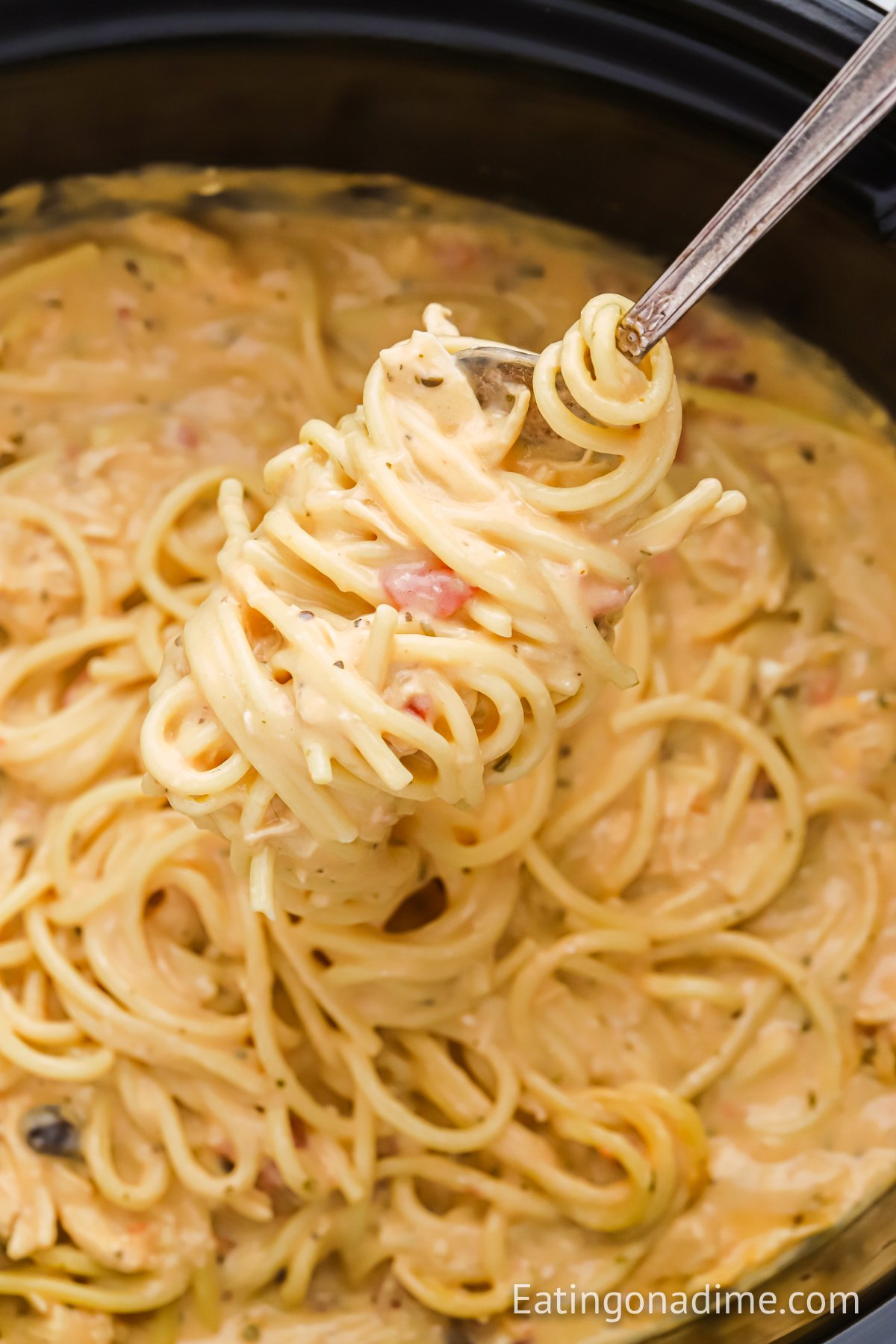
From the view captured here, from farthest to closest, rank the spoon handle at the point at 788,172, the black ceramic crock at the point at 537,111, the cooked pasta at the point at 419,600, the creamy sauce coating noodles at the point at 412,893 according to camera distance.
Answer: the creamy sauce coating noodles at the point at 412,893, the black ceramic crock at the point at 537,111, the cooked pasta at the point at 419,600, the spoon handle at the point at 788,172

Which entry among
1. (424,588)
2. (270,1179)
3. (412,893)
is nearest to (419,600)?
(424,588)

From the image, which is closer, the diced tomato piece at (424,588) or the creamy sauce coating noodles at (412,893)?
the diced tomato piece at (424,588)

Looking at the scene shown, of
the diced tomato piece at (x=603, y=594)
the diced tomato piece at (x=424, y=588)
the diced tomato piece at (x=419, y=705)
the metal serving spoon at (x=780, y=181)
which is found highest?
the metal serving spoon at (x=780, y=181)

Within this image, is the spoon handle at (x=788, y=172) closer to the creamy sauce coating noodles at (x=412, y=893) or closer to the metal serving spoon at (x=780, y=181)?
the metal serving spoon at (x=780, y=181)

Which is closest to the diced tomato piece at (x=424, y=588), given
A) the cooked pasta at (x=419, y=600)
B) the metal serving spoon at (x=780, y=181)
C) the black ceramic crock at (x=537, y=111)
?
the cooked pasta at (x=419, y=600)

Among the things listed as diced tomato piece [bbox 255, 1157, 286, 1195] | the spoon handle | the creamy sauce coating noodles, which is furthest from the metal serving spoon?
diced tomato piece [bbox 255, 1157, 286, 1195]

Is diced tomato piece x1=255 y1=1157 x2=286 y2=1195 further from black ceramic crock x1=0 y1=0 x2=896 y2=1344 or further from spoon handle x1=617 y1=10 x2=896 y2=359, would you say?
spoon handle x1=617 y1=10 x2=896 y2=359
